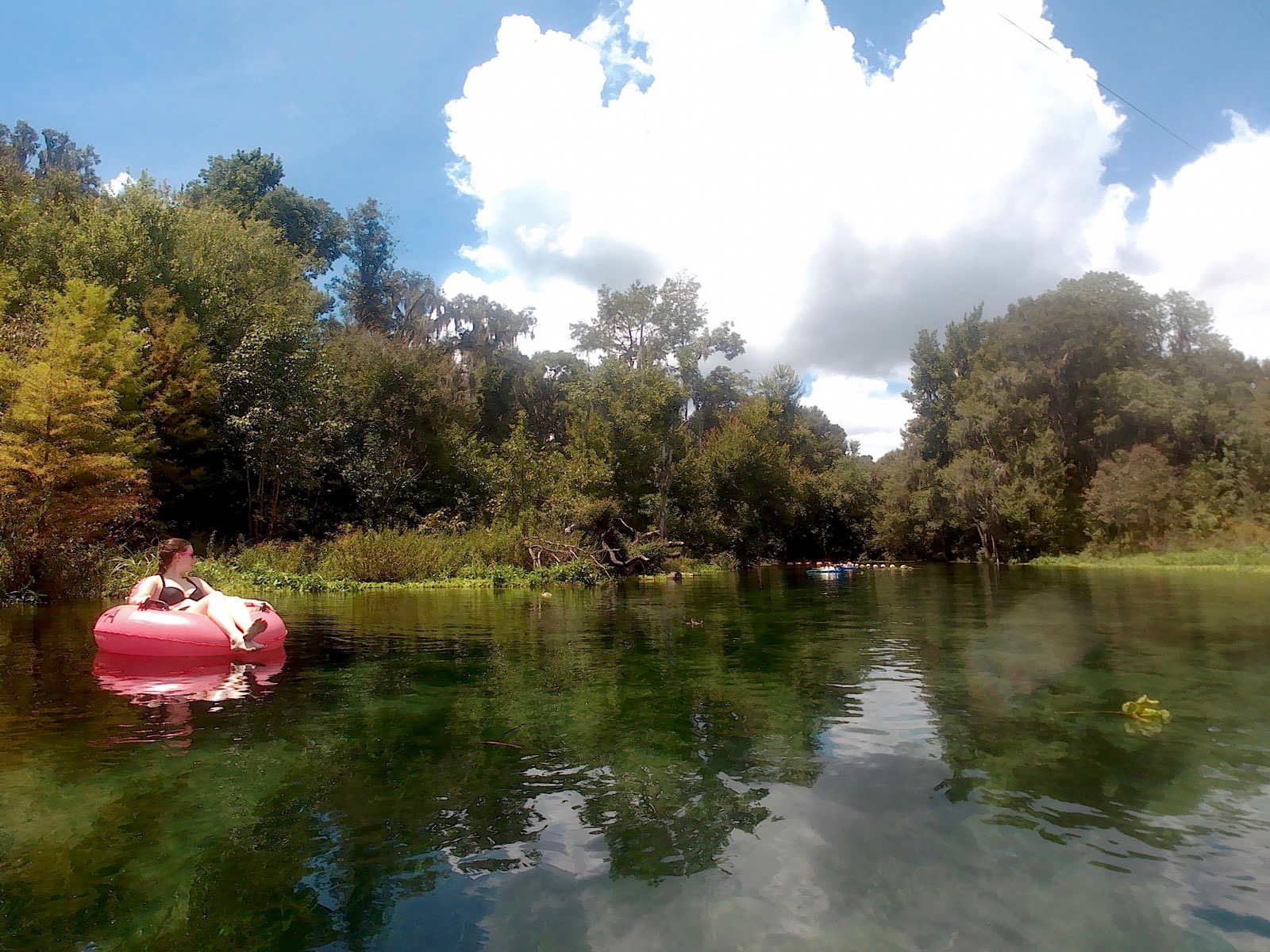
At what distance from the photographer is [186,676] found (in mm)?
8492

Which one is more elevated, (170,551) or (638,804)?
(170,551)

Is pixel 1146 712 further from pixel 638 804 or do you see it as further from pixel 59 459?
pixel 59 459

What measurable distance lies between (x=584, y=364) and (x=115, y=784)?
44.5m

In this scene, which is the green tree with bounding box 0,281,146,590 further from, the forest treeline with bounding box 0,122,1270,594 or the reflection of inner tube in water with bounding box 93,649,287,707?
the reflection of inner tube in water with bounding box 93,649,287,707

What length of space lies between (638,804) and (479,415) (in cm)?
3738

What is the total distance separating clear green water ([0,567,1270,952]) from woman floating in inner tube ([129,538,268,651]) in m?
0.50

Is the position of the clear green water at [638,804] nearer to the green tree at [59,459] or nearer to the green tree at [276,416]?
the green tree at [59,459]

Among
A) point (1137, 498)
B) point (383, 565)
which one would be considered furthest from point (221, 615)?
point (1137, 498)

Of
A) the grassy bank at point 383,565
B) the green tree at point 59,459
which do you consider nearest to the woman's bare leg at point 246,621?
the green tree at point 59,459

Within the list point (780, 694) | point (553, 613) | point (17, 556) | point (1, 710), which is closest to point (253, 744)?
point (1, 710)

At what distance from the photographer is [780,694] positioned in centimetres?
745

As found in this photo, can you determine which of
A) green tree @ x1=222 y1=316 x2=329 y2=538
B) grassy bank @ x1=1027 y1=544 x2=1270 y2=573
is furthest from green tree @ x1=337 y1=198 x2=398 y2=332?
grassy bank @ x1=1027 y1=544 x2=1270 y2=573

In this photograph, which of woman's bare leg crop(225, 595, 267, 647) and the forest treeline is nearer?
woman's bare leg crop(225, 595, 267, 647)

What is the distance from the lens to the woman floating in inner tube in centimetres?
891
